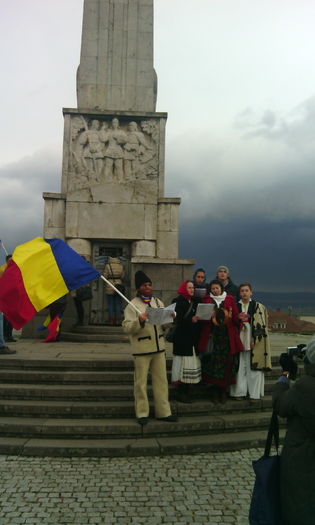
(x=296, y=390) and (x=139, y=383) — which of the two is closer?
(x=296, y=390)

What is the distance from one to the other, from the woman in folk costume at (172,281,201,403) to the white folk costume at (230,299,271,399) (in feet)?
2.14

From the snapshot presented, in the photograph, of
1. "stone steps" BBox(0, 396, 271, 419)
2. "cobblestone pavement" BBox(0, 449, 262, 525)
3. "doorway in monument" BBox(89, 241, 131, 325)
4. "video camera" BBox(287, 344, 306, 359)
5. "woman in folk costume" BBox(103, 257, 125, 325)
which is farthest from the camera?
"doorway in monument" BBox(89, 241, 131, 325)

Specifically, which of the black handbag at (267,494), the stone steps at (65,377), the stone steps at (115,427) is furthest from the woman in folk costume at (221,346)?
the black handbag at (267,494)

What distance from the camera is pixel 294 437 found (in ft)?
8.46

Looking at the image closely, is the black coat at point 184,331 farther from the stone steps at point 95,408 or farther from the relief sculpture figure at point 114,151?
the relief sculpture figure at point 114,151

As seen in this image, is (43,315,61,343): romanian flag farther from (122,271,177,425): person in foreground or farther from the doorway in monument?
(122,271,177,425): person in foreground

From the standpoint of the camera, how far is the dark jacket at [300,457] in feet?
8.02

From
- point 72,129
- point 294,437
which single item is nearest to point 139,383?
point 294,437

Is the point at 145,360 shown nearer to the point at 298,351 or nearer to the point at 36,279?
the point at 36,279

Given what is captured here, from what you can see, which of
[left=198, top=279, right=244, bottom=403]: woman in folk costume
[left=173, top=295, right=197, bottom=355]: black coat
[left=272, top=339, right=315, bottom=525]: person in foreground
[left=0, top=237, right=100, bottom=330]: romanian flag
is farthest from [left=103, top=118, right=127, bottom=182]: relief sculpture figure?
[left=272, top=339, right=315, bottom=525]: person in foreground

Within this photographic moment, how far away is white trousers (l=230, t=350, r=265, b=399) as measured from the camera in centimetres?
610

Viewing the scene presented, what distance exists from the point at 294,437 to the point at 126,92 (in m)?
12.4

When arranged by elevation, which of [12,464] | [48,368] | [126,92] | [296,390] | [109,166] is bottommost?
[12,464]

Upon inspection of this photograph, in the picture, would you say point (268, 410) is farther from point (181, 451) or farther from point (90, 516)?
point (90, 516)
